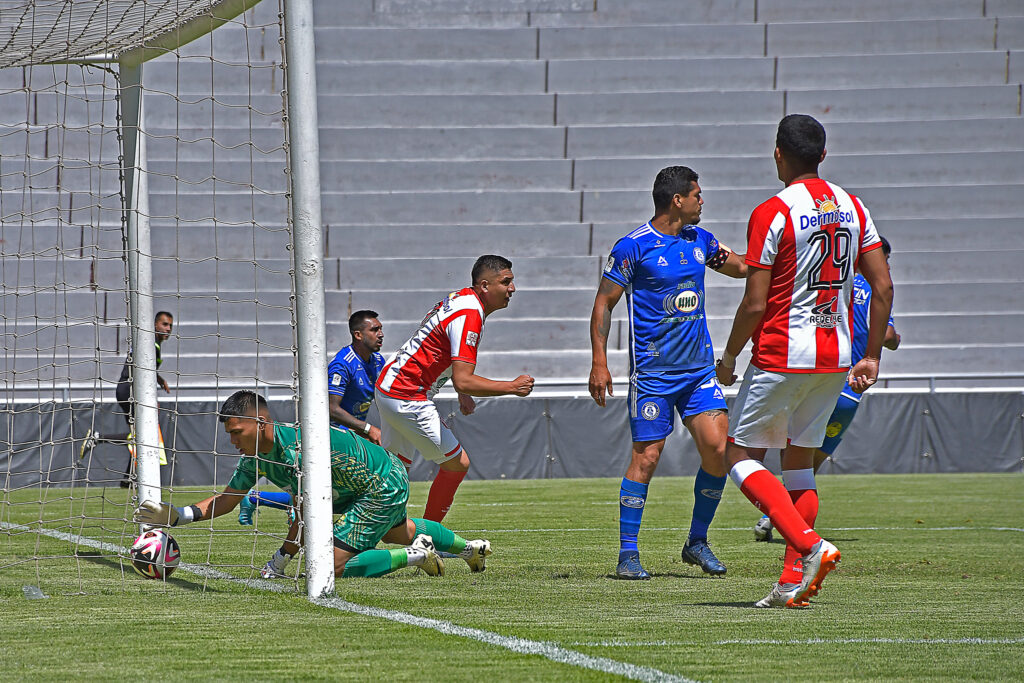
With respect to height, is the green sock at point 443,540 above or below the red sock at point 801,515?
below

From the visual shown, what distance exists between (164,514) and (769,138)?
67.0 ft

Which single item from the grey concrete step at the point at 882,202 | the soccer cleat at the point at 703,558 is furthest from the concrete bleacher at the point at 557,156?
the soccer cleat at the point at 703,558

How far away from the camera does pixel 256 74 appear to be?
25.4 meters

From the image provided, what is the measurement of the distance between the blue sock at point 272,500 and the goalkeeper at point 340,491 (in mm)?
330

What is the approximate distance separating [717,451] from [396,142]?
61.1 ft

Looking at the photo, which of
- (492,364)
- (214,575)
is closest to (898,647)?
(214,575)

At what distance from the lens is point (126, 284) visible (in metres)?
8.91

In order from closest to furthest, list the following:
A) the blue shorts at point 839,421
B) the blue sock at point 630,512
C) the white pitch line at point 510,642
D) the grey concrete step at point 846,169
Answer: the white pitch line at point 510,642, the blue sock at point 630,512, the blue shorts at point 839,421, the grey concrete step at point 846,169

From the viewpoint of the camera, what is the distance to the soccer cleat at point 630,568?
669cm

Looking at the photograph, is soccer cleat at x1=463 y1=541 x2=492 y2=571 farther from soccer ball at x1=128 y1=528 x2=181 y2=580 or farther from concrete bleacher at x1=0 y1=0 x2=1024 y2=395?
concrete bleacher at x1=0 y1=0 x2=1024 y2=395

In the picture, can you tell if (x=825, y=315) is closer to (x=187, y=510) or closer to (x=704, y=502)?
(x=704, y=502)

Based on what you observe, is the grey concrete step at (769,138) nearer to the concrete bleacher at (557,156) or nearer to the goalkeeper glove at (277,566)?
the concrete bleacher at (557,156)

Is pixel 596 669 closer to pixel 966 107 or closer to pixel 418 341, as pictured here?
pixel 418 341

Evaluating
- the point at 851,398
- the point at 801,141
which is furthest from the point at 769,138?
the point at 801,141
